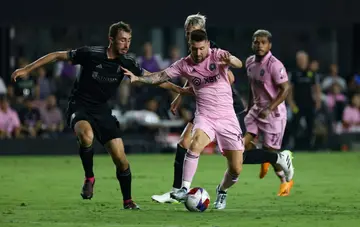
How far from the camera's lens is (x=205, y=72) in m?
11.6

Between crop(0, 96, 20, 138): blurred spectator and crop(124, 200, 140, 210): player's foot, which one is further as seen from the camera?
crop(0, 96, 20, 138): blurred spectator

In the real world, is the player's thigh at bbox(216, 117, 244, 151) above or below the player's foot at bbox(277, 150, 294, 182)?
above

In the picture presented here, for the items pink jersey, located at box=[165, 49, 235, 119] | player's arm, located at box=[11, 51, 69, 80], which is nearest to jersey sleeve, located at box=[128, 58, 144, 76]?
pink jersey, located at box=[165, 49, 235, 119]

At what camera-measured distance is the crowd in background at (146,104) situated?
23000 mm

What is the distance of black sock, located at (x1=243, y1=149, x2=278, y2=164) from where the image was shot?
1314 cm

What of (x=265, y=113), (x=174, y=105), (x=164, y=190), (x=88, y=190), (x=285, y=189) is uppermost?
(x=174, y=105)

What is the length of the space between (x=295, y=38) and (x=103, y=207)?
21447 mm

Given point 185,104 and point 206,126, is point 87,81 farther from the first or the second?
point 185,104

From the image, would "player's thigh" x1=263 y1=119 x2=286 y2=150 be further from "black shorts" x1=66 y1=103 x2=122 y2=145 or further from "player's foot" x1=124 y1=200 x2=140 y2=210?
"player's foot" x1=124 y1=200 x2=140 y2=210

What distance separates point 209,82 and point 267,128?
2969 millimetres

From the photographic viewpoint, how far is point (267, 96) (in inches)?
560

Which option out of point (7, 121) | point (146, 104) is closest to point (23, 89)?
point (7, 121)

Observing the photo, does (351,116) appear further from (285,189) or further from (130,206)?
(130,206)

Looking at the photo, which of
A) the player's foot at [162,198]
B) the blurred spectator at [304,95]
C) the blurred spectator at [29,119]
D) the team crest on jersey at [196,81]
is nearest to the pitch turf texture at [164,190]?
the player's foot at [162,198]
